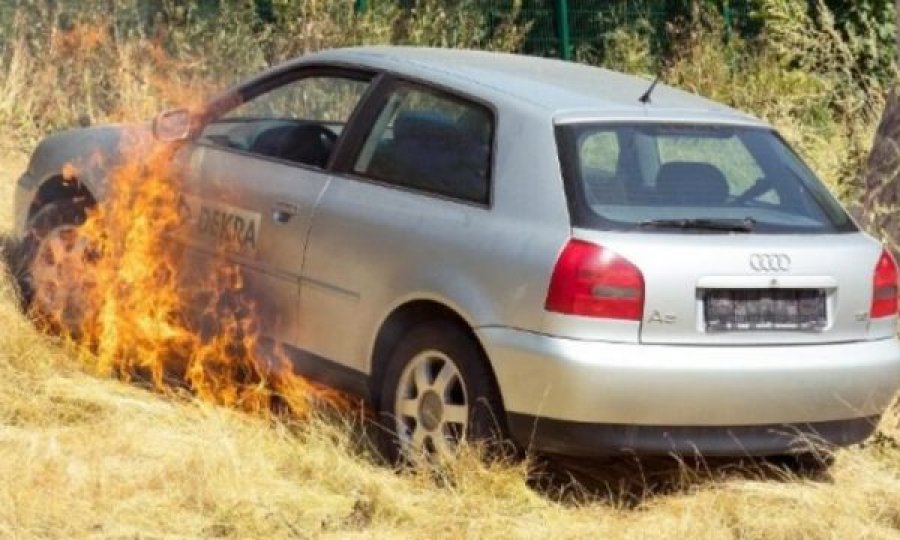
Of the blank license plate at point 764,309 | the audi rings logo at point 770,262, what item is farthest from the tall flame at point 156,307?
the audi rings logo at point 770,262

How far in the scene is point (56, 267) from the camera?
8.45 m

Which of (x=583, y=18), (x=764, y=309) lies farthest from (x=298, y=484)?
(x=583, y=18)

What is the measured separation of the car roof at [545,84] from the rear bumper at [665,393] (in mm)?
1016

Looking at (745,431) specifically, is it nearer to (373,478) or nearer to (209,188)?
(373,478)

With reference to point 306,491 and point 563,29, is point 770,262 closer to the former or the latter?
point 306,491

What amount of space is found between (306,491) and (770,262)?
1.85 m

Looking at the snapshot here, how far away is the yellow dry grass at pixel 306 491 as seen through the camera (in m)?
5.99

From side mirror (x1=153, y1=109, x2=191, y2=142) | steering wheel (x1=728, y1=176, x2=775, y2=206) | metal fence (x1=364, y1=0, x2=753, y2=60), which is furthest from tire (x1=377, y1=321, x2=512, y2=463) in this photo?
metal fence (x1=364, y1=0, x2=753, y2=60)

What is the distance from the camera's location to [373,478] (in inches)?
257

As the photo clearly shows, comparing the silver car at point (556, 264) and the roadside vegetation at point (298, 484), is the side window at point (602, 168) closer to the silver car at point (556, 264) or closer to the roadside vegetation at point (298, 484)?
the silver car at point (556, 264)

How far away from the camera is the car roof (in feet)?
22.5

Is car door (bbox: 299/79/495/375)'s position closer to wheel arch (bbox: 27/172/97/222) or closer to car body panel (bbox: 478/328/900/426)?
car body panel (bbox: 478/328/900/426)

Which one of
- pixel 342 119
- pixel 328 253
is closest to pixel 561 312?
pixel 328 253

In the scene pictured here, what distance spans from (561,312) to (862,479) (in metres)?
1.59
